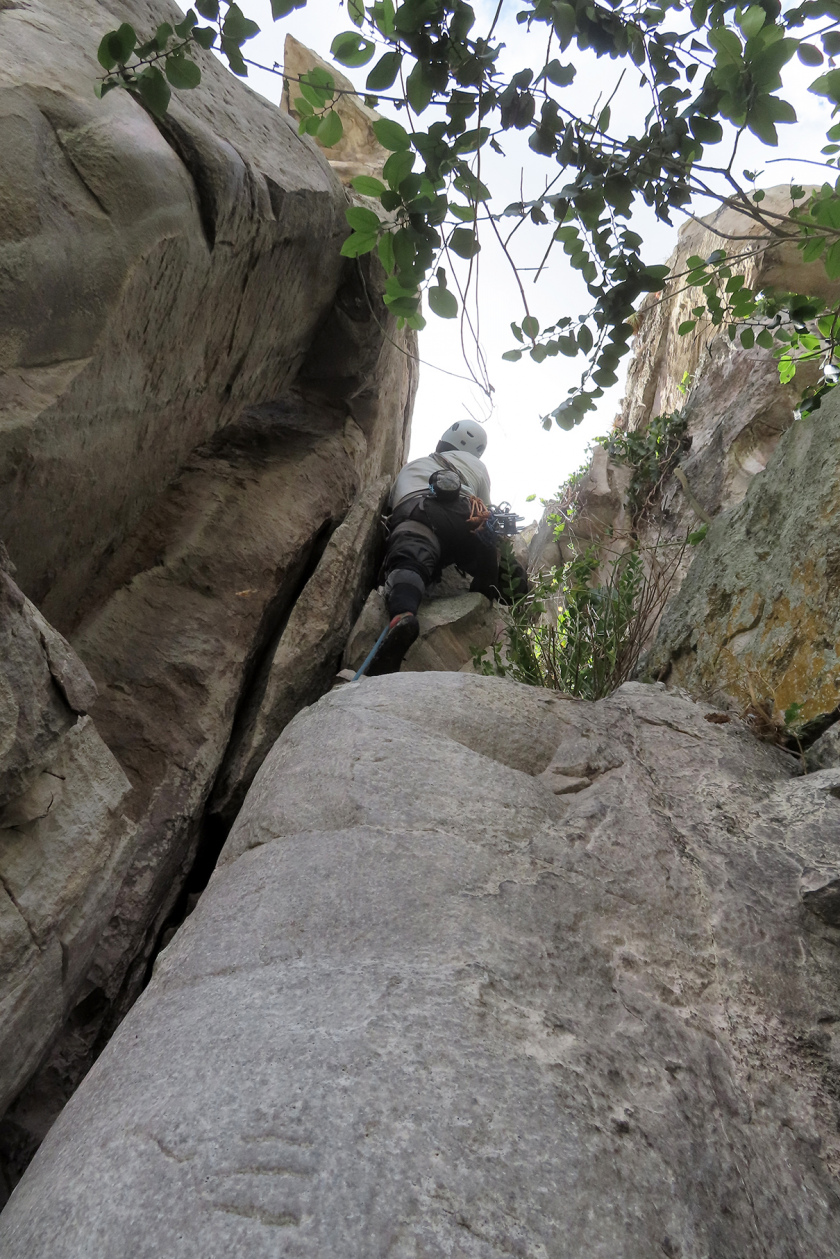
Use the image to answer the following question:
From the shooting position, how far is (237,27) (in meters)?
2.05

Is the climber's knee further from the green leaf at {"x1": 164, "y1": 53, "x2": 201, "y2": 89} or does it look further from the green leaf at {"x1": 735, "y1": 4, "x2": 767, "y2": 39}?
the green leaf at {"x1": 735, "y1": 4, "x2": 767, "y2": 39}

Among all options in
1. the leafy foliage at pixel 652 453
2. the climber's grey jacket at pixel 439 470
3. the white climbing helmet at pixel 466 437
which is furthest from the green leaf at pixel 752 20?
the white climbing helmet at pixel 466 437

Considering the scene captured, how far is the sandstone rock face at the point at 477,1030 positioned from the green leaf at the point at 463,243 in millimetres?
1387

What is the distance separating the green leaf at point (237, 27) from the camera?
2.04 meters

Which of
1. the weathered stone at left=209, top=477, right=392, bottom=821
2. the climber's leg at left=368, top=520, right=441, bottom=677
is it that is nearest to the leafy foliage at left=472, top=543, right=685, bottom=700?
the climber's leg at left=368, top=520, right=441, bottom=677

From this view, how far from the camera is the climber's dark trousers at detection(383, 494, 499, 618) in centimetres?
525

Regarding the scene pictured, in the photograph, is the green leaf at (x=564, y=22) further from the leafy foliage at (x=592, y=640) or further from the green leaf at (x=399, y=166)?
the leafy foliage at (x=592, y=640)

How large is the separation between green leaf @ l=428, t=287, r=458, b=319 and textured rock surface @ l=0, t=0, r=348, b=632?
1.49 m

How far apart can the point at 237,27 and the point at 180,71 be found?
7.6 inches

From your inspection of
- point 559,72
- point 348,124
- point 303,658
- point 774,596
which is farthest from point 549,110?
point 348,124

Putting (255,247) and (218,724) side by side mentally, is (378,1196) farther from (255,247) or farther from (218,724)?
(255,247)

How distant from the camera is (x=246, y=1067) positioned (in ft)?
4.64

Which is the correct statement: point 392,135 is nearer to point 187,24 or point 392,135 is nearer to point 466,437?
point 187,24

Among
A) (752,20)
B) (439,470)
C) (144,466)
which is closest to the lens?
(752,20)
